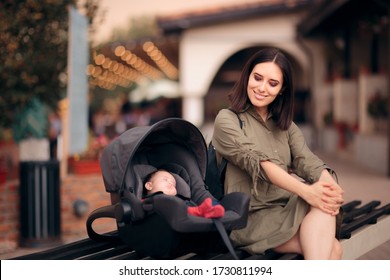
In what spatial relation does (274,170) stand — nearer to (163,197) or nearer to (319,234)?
(319,234)

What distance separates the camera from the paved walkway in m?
6.06

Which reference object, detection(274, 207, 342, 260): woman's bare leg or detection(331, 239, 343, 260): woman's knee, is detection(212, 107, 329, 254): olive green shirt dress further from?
detection(331, 239, 343, 260): woman's knee

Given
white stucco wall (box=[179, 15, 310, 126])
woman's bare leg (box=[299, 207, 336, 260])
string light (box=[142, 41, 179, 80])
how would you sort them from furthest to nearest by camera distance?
string light (box=[142, 41, 179, 80]) → white stucco wall (box=[179, 15, 310, 126]) → woman's bare leg (box=[299, 207, 336, 260])

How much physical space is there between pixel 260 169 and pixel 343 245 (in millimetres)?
725

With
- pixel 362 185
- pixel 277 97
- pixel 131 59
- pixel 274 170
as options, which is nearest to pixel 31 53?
pixel 362 185

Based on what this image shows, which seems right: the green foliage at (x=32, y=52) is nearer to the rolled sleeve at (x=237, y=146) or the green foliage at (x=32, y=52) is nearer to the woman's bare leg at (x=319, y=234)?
the rolled sleeve at (x=237, y=146)

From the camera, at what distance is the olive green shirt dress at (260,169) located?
295cm

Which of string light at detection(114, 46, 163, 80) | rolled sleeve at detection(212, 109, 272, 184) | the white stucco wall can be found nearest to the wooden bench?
rolled sleeve at detection(212, 109, 272, 184)

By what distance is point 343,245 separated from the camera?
338 centimetres

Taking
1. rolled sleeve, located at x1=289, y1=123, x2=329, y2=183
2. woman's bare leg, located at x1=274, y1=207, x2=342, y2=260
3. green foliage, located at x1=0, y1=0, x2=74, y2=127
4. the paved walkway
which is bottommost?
the paved walkway

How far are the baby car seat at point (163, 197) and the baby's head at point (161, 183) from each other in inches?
1.5

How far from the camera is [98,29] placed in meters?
9.03

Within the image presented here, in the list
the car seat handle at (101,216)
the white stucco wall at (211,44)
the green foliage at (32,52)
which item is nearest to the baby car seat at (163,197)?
the car seat handle at (101,216)
